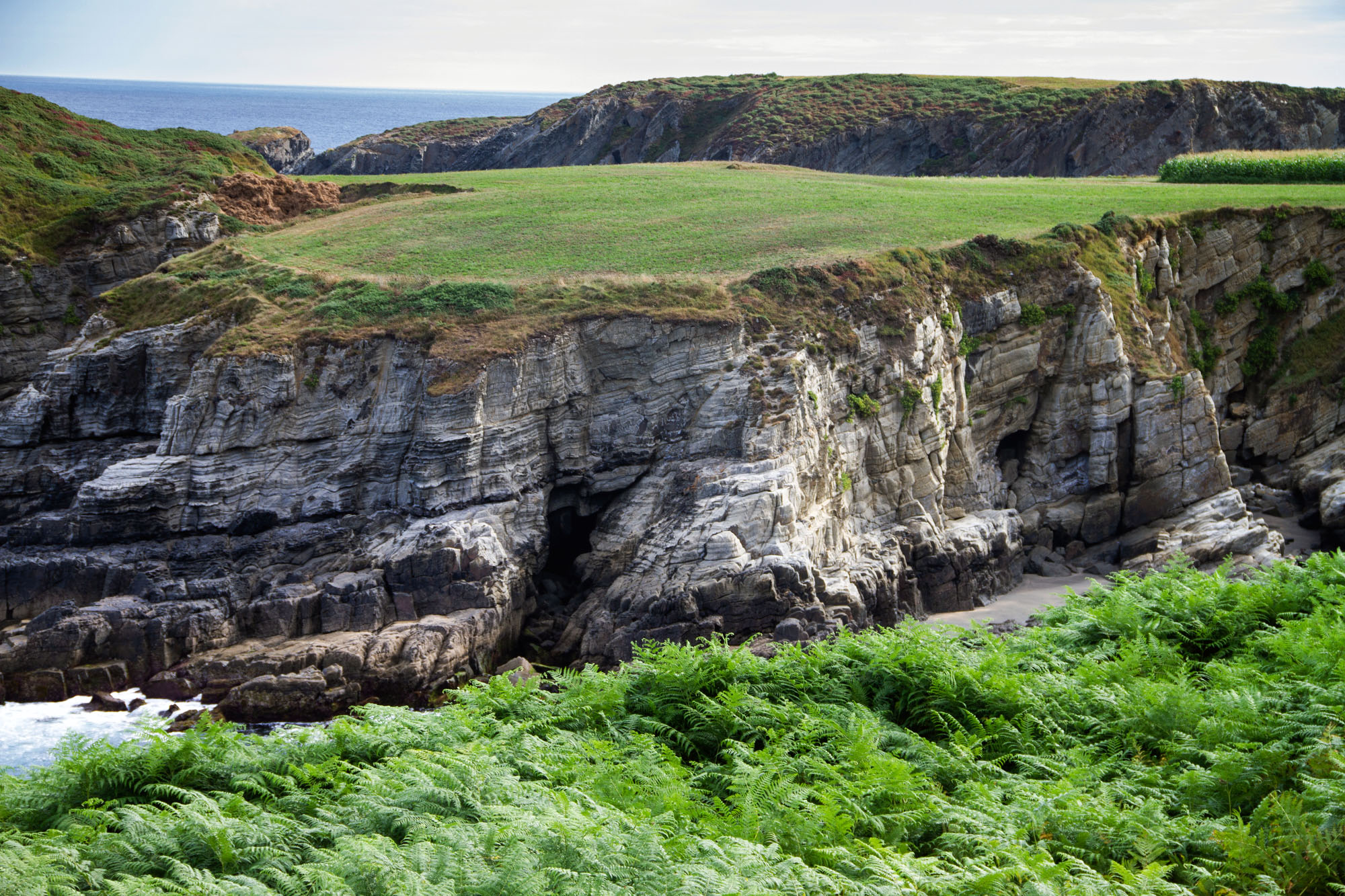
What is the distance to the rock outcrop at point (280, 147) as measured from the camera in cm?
9781

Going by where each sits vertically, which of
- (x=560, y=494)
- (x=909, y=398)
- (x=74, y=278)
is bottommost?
(x=560, y=494)

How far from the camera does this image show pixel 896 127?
83250mm

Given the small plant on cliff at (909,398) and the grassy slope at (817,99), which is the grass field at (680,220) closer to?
the small plant on cliff at (909,398)

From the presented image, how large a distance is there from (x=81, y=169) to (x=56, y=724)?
29236mm

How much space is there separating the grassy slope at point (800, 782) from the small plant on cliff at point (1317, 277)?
103 feet

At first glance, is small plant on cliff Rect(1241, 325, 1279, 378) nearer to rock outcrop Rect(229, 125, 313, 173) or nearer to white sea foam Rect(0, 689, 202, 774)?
white sea foam Rect(0, 689, 202, 774)

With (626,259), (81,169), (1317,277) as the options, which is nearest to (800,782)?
(626,259)

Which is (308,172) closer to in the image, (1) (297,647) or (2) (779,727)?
(1) (297,647)

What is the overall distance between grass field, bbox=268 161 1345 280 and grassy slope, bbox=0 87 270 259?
570 cm

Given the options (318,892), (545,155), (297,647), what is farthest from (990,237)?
(545,155)

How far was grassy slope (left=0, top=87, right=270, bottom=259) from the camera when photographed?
126 ft

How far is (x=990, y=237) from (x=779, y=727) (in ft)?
92.2

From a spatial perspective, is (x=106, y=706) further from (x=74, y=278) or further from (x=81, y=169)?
(x=81, y=169)

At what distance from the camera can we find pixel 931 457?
32125 millimetres
